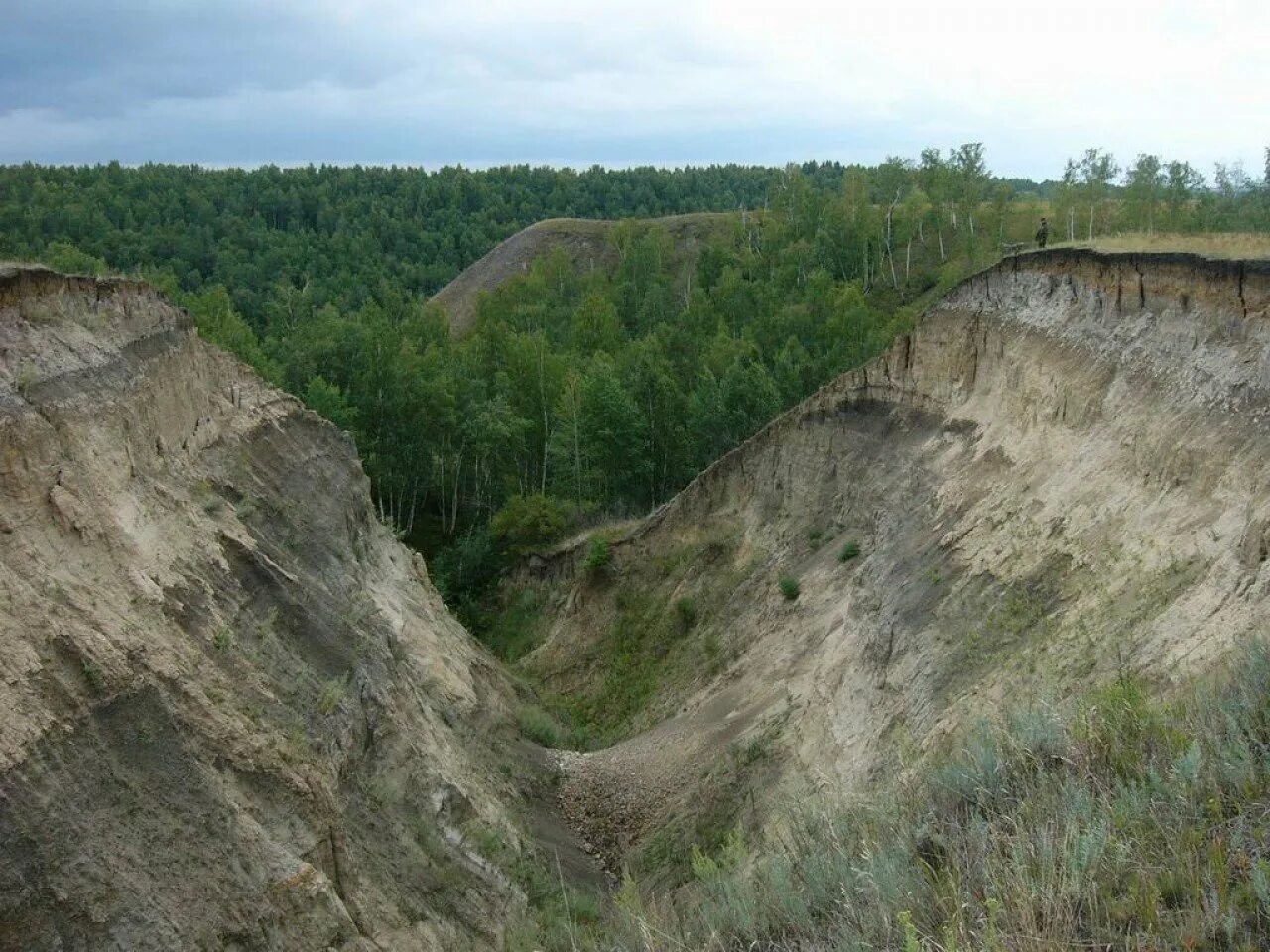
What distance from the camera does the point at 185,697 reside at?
34.8ft

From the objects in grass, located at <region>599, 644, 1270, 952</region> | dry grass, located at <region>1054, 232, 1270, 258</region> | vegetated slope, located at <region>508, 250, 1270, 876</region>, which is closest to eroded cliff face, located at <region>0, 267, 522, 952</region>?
grass, located at <region>599, 644, 1270, 952</region>

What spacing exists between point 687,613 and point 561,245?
69.1m

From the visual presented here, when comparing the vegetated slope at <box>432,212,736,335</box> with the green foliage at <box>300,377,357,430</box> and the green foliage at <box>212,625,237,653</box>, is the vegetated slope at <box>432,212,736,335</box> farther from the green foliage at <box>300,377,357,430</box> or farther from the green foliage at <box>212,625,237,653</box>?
the green foliage at <box>212,625,237,653</box>

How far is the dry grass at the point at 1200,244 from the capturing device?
14.9m

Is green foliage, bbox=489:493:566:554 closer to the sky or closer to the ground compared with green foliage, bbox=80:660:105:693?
closer to the ground

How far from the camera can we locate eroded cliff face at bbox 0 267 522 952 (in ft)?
29.6

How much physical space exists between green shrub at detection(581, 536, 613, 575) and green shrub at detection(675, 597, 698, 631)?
15.2ft

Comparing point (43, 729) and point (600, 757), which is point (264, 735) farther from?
point (600, 757)

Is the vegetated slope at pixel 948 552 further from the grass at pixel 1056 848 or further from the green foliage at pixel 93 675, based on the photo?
the green foliage at pixel 93 675

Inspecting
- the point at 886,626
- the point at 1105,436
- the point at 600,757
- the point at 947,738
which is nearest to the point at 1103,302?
the point at 1105,436

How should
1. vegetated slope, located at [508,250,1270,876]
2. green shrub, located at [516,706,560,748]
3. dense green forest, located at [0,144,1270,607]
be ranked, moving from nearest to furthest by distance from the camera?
vegetated slope, located at [508,250,1270,876], green shrub, located at [516,706,560,748], dense green forest, located at [0,144,1270,607]

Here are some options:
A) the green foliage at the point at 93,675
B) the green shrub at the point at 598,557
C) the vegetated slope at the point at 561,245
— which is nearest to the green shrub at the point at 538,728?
the green shrub at the point at 598,557

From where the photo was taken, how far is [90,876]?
28.7 feet

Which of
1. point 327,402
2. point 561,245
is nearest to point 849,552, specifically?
point 327,402
